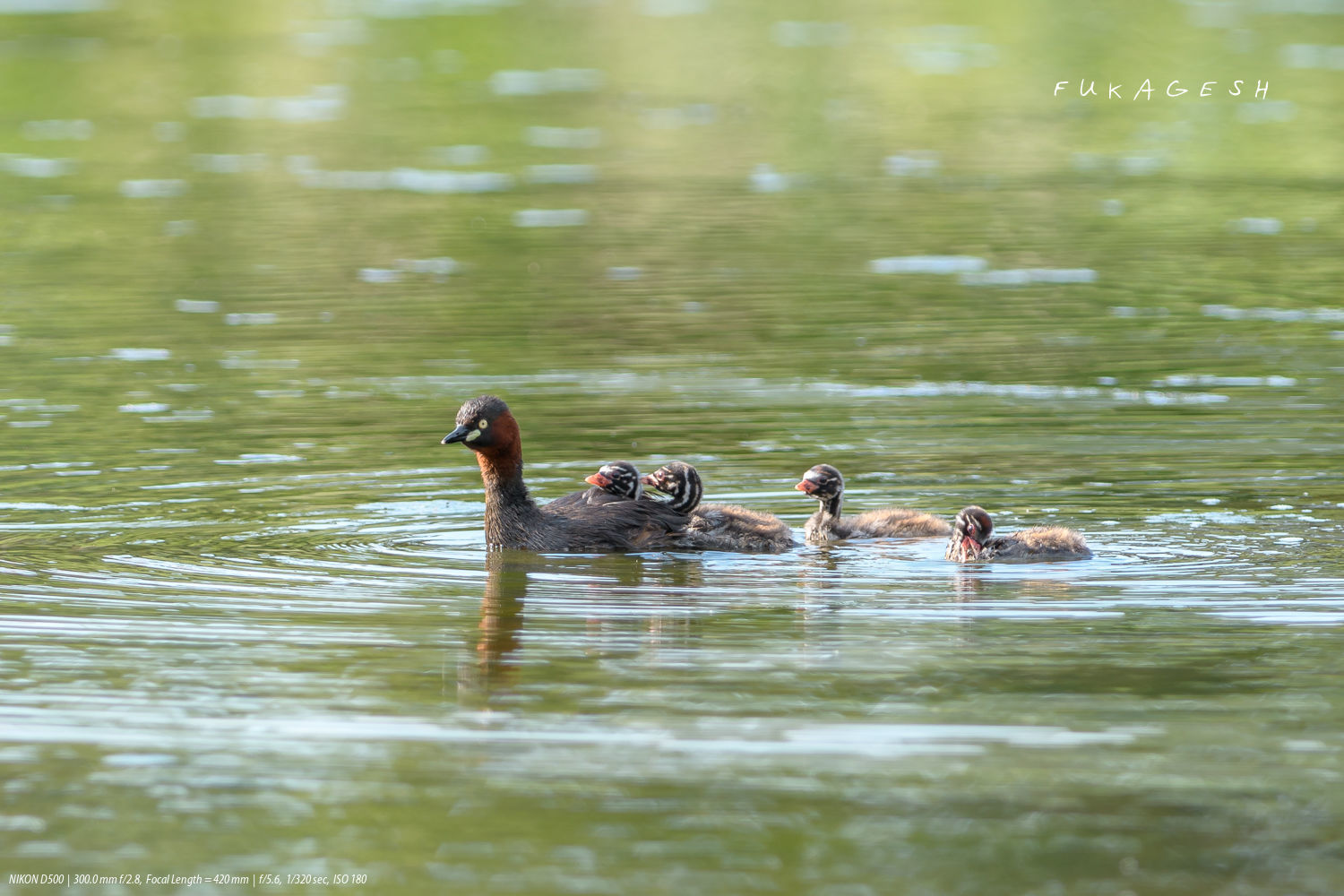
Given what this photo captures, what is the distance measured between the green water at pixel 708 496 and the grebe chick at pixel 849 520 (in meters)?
0.31

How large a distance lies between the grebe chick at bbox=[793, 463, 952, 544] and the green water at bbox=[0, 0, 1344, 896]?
1.00 feet

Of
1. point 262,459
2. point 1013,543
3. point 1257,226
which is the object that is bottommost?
point 1013,543

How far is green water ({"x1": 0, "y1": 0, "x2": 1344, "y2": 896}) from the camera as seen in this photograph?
7.61m

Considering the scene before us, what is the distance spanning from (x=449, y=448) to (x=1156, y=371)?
18.3ft

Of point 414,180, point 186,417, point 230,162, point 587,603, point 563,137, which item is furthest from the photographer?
point 563,137

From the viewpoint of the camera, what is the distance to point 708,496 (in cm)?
1355

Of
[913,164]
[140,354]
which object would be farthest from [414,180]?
[140,354]

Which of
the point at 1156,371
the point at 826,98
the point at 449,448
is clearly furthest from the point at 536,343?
the point at 826,98

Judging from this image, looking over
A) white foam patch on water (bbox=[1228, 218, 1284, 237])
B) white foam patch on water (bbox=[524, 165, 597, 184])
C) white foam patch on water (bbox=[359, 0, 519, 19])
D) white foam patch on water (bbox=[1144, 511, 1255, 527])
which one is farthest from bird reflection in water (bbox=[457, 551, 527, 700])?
white foam patch on water (bbox=[359, 0, 519, 19])

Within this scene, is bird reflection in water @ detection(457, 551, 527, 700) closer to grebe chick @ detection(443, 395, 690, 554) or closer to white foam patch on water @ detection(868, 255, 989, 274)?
grebe chick @ detection(443, 395, 690, 554)

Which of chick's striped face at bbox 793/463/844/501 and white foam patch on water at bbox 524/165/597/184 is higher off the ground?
white foam patch on water at bbox 524/165/597/184

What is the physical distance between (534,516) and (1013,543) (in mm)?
2803

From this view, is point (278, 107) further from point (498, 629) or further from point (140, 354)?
point (498, 629)

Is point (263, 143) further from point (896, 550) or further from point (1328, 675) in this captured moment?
point (1328, 675)
